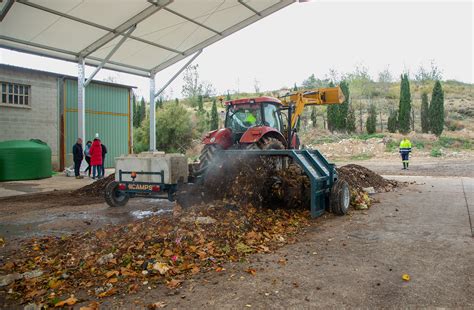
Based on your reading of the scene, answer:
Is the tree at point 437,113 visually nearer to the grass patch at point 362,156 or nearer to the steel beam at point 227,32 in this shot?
the grass patch at point 362,156

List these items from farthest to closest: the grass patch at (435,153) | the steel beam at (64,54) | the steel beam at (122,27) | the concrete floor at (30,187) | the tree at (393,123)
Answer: the tree at (393,123) < the grass patch at (435,153) < the steel beam at (64,54) < the steel beam at (122,27) < the concrete floor at (30,187)

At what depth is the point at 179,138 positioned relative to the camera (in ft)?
101

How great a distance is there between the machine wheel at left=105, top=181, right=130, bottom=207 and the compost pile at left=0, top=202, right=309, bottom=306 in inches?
103

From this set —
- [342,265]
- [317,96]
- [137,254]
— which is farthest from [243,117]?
[342,265]

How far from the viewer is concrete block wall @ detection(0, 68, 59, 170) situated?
1511 centimetres

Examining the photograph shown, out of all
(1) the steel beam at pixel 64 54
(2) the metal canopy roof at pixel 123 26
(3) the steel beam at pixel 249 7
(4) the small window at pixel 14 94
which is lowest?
(4) the small window at pixel 14 94

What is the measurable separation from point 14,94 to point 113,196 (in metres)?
10.7

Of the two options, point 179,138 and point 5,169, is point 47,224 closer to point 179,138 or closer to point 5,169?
point 5,169

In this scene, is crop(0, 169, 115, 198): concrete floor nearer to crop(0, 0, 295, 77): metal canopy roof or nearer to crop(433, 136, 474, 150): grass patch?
crop(0, 0, 295, 77): metal canopy roof

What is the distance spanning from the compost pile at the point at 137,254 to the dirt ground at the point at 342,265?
A: 0.69 feet

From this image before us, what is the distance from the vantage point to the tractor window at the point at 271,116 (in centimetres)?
822

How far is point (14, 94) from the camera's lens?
1534 centimetres

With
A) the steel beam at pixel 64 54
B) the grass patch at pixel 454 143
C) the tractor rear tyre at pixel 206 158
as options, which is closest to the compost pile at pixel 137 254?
the tractor rear tyre at pixel 206 158

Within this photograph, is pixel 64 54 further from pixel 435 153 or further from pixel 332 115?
pixel 332 115
